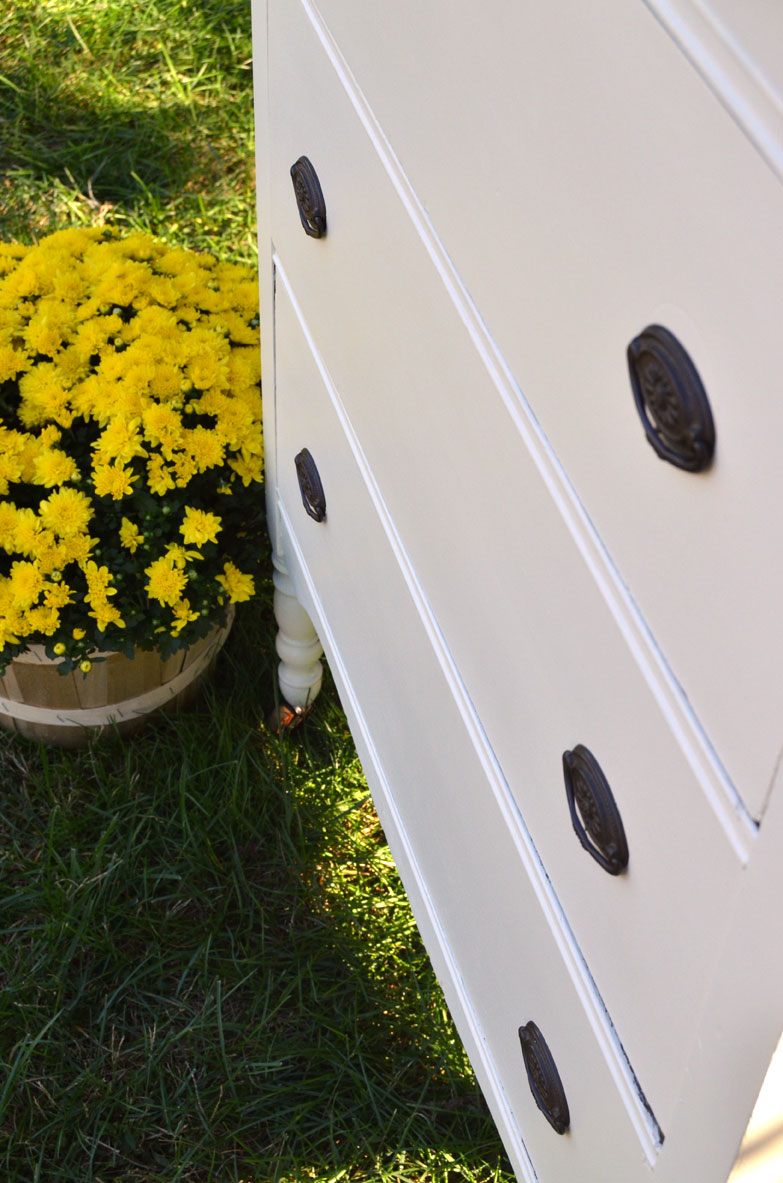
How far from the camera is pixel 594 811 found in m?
0.64

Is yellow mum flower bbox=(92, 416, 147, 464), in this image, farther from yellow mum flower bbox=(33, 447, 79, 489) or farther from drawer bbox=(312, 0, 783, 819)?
drawer bbox=(312, 0, 783, 819)

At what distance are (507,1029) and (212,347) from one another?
85cm

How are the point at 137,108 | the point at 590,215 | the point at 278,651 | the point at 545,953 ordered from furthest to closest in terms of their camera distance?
1. the point at 137,108
2. the point at 278,651
3. the point at 545,953
4. the point at 590,215

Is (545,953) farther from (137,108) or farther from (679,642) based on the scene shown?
(137,108)

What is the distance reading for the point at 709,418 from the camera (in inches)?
17.8

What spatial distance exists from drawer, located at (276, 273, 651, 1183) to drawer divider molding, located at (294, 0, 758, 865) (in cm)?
27

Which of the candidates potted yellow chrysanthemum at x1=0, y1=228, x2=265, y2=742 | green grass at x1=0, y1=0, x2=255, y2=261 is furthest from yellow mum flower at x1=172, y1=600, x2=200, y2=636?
green grass at x1=0, y1=0, x2=255, y2=261

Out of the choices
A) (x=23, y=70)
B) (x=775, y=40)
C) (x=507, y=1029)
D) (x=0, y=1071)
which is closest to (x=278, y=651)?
(x=0, y=1071)

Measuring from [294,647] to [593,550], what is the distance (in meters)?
0.99

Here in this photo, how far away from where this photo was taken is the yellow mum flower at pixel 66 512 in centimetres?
128

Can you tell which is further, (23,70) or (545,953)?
(23,70)

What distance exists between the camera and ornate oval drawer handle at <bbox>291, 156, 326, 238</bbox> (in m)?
0.93

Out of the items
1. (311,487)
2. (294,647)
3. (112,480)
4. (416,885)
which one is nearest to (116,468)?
(112,480)

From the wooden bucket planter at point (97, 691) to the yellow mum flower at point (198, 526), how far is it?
0.18m
